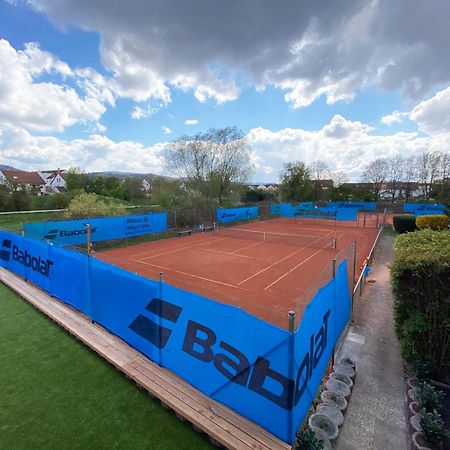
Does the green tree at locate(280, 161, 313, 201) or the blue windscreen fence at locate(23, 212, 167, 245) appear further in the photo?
the green tree at locate(280, 161, 313, 201)

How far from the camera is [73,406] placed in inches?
163

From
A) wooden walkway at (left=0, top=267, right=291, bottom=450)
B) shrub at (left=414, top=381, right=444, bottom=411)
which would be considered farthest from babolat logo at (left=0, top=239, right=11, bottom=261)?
shrub at (left=414, top=381, right=444, bottom=411)

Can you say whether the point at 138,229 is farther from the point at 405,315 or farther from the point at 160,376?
the point at 405,315

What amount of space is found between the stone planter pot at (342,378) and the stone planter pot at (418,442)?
103 cm

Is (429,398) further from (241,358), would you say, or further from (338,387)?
(241,358)

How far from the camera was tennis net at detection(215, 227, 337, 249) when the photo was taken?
19.0m

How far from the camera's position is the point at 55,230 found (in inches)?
579

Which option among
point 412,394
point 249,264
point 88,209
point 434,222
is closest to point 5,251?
point 249,264

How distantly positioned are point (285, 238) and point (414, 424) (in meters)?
17.7

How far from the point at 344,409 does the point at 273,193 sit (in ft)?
185

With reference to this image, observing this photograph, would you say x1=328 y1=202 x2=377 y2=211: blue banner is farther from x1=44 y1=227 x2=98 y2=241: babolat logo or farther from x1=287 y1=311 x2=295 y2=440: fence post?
x1=287 y1=311 x2=295 y2=440: fence post

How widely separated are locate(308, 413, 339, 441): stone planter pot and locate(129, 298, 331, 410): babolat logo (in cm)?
57

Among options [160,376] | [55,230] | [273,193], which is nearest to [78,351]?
[160,376]

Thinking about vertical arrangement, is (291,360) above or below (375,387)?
above
